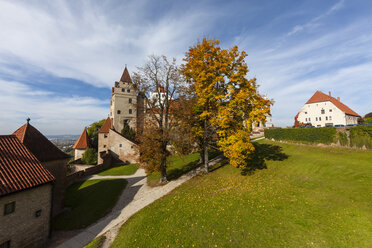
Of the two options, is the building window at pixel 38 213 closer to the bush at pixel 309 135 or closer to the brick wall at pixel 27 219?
the brick wall at pixel 27 219

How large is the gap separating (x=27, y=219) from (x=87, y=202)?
633 centimetres

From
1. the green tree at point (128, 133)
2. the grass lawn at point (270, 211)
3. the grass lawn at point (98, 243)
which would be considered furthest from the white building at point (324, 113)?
the grass lawn at point (98, 243)

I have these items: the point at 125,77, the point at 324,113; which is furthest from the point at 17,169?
the point at 324,113

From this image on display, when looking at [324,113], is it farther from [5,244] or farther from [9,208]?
[5,244]

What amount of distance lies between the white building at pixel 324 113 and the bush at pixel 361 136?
26626mm

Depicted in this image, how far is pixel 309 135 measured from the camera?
22.0 metres

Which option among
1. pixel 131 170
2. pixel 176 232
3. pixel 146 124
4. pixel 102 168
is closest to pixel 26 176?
pixel 146 124

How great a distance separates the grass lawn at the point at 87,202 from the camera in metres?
12.8

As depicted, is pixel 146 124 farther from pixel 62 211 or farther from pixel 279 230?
pixel 279 230

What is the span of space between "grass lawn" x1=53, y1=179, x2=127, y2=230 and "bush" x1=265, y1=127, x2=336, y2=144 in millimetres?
27104

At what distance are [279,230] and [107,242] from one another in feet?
32.6

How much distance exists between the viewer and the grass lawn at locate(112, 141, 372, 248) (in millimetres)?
6840

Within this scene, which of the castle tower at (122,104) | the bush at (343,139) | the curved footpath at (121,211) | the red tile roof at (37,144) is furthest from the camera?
the castle tower at (122,104)

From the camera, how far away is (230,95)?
15016 mm
